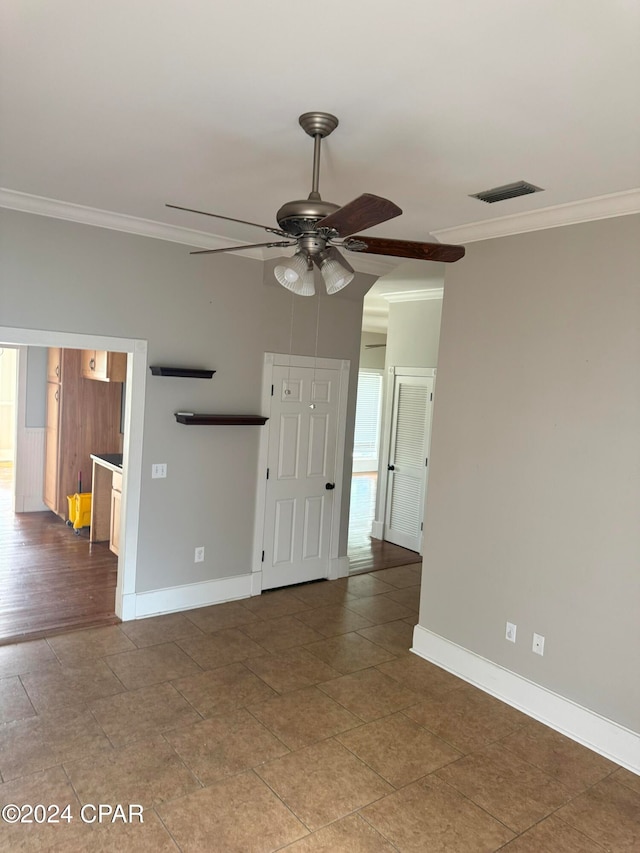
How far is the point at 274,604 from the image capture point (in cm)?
504

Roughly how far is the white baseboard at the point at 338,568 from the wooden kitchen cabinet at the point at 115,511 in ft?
7.08

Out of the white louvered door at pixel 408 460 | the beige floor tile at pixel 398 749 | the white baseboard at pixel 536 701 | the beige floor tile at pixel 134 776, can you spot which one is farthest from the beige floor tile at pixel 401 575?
the beige floor tile at pixel 134 776

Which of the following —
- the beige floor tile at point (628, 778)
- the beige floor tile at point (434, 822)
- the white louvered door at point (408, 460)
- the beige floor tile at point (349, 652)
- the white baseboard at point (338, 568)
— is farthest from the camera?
the white louvered door at point (408, 460)

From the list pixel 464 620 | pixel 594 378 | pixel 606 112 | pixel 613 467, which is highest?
pixel 606 112

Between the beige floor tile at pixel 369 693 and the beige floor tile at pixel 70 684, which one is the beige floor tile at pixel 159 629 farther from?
the beige floor tile at pixel 369 693

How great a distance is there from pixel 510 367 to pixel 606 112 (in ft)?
5.56

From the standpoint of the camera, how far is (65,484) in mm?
7023

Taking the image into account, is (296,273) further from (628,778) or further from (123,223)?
(628,778)

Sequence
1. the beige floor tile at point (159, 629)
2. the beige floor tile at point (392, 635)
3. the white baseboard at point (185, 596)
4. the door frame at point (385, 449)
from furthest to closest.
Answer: the door frame at point (385, 449), the white baseboard at point (185, 596), the beige floor tile at point (392, 635), the beige floor tile at point (159, 629)

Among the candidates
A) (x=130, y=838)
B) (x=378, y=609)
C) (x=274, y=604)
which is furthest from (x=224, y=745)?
(x=378, y=609)

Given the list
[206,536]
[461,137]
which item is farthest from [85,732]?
[461,137]

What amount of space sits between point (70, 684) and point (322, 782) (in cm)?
167

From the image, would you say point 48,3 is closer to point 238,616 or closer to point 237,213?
point 237,213

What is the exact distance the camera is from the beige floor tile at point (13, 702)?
3197mm
